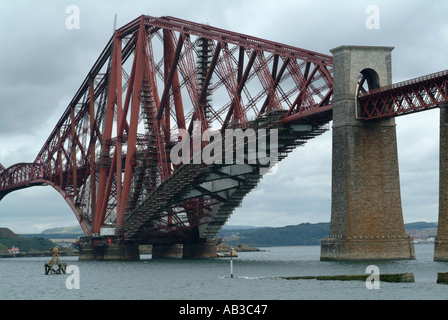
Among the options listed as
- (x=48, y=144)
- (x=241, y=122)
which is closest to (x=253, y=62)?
(x=241, y=122)

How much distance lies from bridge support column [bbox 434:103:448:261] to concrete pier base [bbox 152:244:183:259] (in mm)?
48296

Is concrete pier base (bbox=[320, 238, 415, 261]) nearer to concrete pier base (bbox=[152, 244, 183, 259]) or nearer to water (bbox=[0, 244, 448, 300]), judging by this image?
water (bbox=[0, 244, 448, 300])

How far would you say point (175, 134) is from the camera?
87875mm

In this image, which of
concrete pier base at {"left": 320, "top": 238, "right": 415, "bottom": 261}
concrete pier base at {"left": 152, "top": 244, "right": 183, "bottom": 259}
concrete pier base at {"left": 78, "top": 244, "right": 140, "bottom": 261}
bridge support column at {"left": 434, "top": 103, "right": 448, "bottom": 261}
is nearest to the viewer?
bridge support column at {"left": 434, "top": 103, "right": 448, "bottom": 261}

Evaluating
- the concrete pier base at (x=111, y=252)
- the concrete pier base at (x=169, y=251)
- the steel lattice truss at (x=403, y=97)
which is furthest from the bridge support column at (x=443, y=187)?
the concrete pier base at (x=169, y=251)

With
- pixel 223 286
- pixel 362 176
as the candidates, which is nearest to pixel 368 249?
pixel 362 176

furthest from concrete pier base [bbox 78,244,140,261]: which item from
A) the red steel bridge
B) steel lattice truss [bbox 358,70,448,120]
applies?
steel lattice truss [bbox 358,70,448,120]

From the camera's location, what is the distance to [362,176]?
6450cm

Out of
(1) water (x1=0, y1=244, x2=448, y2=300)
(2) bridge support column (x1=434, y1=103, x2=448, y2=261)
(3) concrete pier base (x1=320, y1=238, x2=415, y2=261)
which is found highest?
Result: (2) bridge support column (x1=434, y1=103, x2=448, y2=261)

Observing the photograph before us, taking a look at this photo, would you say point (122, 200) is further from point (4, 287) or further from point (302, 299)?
point (302, 299)

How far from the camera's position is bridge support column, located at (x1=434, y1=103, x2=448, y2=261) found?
58.8 metres

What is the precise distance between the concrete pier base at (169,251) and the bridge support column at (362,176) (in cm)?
3875

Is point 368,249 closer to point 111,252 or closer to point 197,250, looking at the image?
point 111,252

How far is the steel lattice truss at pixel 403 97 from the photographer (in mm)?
59125
